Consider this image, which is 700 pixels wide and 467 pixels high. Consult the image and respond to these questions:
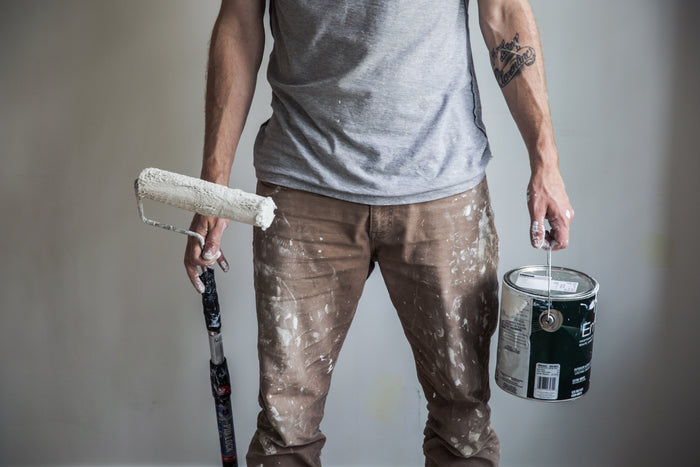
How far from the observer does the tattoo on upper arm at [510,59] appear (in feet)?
3.90

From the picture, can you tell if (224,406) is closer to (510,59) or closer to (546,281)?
(546,281)

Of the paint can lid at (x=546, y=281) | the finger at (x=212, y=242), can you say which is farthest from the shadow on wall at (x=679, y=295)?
the finger at (x=212, y=242)

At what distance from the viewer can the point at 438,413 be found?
132 cm

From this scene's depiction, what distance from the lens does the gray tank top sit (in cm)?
110

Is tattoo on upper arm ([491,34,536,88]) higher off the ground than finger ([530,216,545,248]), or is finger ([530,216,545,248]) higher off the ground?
tattoo on upper arm ([491,34,536,88])

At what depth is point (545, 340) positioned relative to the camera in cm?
113

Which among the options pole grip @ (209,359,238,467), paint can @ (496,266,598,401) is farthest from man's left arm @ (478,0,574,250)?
pole grip @ (209,359,238,467)

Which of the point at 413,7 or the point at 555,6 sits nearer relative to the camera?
the point at 413,7

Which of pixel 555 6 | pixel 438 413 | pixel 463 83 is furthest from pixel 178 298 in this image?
pixel 555 6

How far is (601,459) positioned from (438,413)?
73 cm

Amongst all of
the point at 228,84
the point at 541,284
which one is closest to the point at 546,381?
the point at 541,284

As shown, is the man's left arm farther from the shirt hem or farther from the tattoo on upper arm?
the shirt hem

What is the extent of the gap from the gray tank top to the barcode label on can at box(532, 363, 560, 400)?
1.23ft

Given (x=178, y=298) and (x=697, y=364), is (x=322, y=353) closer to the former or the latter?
(x=178, y=298)
